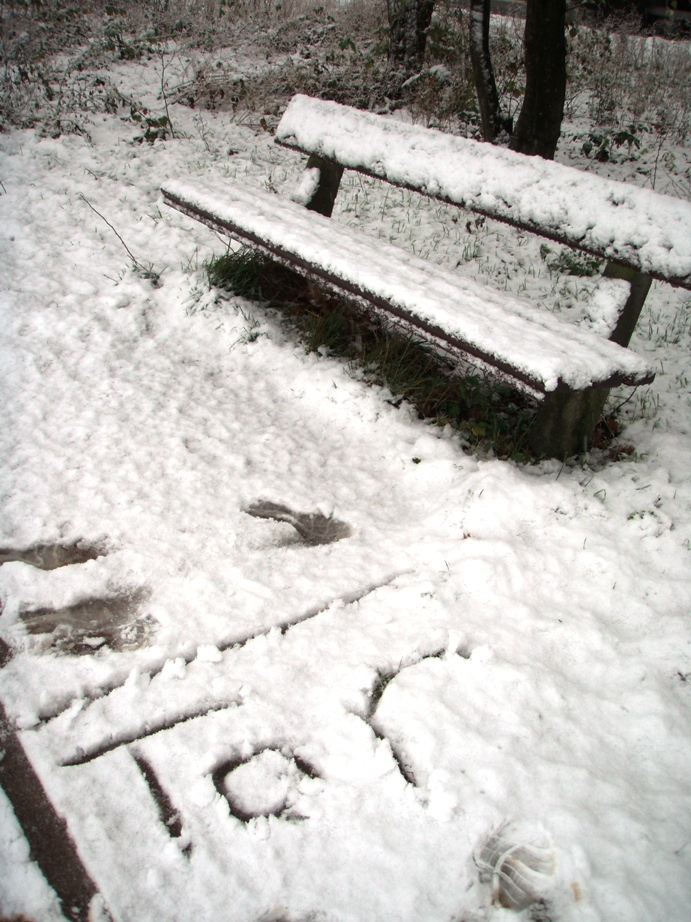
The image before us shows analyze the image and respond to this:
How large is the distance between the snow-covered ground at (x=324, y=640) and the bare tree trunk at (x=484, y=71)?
243 cm

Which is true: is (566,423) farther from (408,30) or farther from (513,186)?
(408,30)

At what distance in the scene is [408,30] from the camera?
21.7ft

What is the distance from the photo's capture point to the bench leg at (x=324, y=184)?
367cm

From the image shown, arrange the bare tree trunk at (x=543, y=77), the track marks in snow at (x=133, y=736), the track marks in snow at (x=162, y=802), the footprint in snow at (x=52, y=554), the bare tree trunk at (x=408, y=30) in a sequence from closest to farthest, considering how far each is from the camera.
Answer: the track marks in snow at (x=162, y=802) → the track marks in snow at (x=133, y=736) → the footprint in snow at (x=52, y=554) → the bare tree trunk at (x=543, y=77) → the bare tree trunk at (x=408, y=30)

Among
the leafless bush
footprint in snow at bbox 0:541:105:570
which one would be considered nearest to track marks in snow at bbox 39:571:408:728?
footprint in snow at bbox 0:541:105:570

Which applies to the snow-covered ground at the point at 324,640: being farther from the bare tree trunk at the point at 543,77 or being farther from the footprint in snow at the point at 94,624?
the bare tree trunk at the point at 543,77

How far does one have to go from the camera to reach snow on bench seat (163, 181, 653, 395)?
7.62 feet

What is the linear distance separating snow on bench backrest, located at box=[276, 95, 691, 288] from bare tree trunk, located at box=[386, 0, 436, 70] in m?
3.81

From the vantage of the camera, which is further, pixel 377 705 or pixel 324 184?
pixel 324 184

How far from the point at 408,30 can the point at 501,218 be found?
498 cm

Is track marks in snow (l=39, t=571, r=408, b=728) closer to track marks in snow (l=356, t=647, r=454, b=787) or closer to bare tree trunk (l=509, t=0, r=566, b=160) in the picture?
track marks in snow (l=356, t=647, r=454, b=787)

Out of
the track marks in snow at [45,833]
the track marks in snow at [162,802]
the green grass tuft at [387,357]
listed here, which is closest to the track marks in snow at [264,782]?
the track marks in snow at [162,802]

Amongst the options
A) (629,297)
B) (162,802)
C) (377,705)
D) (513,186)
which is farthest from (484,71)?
(162,802)

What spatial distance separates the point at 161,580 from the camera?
2.21 metres
